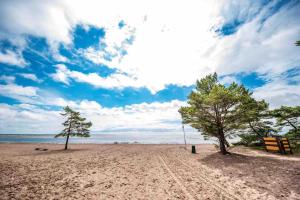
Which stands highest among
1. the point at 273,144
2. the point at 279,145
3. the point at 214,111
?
the point at 214,111

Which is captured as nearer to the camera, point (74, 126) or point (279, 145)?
point (279, 145)

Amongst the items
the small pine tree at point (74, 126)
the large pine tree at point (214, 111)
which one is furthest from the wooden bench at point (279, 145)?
the small pine tree at point (74, 126)

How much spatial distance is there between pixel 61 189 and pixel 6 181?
4.24 metres

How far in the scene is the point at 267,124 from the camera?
77.3 feet

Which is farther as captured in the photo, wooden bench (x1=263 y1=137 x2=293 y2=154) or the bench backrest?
the bench backrest

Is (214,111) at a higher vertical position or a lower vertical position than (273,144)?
higher

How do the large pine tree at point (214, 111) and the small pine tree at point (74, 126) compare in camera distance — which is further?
the small pine tree at point (74, 126)

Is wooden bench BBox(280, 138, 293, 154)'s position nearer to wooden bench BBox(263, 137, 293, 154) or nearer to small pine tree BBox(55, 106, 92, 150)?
wooden bench BBox(263, 137, 293, 154)

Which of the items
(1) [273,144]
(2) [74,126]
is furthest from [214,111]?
(2) [74,126]

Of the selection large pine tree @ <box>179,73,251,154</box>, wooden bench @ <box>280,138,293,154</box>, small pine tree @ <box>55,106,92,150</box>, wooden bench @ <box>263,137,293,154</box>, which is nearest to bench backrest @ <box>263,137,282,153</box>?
wooden bench @ <box>263,137,293,154</box>

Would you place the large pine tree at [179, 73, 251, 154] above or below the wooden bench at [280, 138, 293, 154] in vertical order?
above

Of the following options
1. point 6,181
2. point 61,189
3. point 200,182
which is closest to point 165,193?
point 200,182

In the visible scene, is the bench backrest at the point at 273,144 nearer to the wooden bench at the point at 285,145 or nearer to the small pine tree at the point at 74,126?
the wooden bench at the point at 285,145

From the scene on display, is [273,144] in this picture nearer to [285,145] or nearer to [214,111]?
[285,145]
